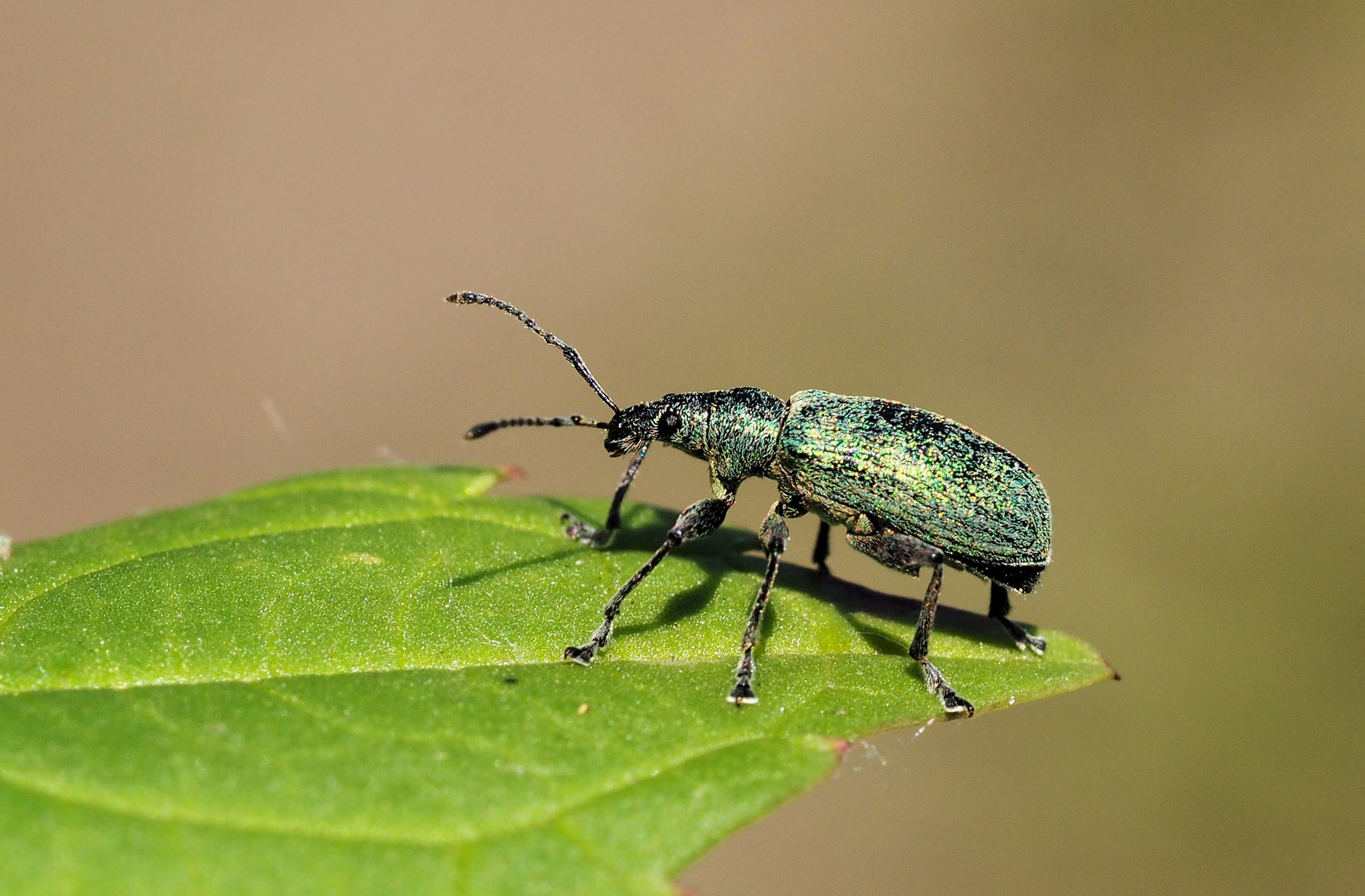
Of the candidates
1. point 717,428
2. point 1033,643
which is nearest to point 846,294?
point 717,428

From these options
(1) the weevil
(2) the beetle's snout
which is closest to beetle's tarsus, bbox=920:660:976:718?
(1) the weevil

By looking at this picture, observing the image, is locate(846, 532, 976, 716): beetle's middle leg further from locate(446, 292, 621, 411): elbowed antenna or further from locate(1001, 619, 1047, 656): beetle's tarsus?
locate(446, 292, 621, 411): elbowed antenna

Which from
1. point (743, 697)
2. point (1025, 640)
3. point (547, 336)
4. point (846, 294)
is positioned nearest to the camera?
point (743, 697)

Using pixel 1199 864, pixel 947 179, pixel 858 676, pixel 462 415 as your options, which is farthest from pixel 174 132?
pixel 1199 864

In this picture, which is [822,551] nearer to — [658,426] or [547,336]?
[658,426]

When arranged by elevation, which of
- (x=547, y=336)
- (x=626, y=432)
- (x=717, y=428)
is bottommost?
(x=626, y=432)

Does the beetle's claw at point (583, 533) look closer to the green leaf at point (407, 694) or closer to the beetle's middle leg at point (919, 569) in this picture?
the green leaf at point (407, 694)

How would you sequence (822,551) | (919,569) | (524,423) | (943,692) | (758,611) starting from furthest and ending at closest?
(822,551) < (524,423) < (919,569) < (758,611) < (943,692)
